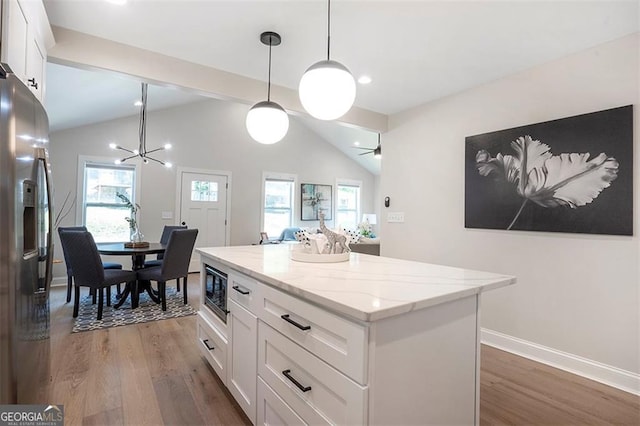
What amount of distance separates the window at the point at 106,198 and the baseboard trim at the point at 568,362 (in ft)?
18.6

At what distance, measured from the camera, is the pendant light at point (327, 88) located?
1613mm

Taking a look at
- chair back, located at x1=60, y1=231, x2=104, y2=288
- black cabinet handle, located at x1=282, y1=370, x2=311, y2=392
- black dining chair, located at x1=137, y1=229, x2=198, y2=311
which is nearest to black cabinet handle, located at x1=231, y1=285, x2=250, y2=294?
black cabinet handle, located at x1=282, y1=370, x2=311, y2=392

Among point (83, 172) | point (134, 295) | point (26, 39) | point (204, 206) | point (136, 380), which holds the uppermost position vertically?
point (26, 39)

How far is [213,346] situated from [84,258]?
212 cm

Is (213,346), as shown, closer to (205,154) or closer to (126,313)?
(126,313)

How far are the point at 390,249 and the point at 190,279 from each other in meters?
3.58

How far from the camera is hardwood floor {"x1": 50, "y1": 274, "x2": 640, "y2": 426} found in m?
1.82

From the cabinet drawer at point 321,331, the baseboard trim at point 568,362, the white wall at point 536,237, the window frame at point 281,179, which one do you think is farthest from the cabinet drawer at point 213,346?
the window frame at point 281,179

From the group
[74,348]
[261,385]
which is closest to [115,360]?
[74,348]

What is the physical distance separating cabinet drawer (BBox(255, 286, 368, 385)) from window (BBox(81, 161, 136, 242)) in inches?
201

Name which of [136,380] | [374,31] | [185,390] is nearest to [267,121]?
[374,31]

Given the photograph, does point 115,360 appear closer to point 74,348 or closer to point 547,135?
point 74,348

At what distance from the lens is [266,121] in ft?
7.21

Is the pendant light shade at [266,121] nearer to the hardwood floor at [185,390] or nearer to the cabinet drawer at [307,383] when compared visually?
the cabinet drawer at [307,383]
